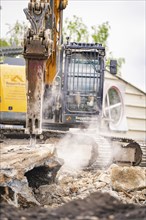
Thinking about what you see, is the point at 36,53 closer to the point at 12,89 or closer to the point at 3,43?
the point at 12,89

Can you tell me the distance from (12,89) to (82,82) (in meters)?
1.29

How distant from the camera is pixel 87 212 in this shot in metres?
2.40

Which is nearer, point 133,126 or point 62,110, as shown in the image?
point 62,110

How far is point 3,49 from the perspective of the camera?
36.8ft

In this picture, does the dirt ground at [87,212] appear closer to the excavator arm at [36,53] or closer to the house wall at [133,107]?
the excavator arm at [36,53]

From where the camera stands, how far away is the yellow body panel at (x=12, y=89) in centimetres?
915

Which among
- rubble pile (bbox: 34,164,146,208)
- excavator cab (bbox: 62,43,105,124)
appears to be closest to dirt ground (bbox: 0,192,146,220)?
rubble pile (bbox: 34,164,146,208)

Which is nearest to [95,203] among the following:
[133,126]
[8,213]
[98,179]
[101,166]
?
[8,213]

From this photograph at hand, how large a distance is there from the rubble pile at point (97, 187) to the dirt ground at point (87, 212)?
3.01 meters

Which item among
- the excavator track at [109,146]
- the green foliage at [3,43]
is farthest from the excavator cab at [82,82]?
the green foliage at [3,43]

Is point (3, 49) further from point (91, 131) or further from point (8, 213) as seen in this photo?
point (8, 213)

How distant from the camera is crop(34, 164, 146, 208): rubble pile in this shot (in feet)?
18.9

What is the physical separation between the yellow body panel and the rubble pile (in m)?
1.93

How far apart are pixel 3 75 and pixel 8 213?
22.5 ft
